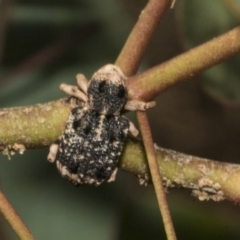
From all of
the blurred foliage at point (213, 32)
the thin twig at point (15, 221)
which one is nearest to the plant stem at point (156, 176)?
the thin twig at point (15, 221)

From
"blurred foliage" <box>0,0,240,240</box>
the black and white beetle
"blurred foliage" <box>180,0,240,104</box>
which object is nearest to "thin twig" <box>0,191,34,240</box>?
the black and white beetle

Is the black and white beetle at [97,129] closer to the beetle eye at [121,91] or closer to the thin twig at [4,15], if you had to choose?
the beetle eye at [121,91]

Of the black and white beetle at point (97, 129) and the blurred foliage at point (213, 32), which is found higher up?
the blurred foliage at point (213, 32)

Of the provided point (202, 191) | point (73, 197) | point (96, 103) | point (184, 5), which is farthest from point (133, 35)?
point (73, 197)

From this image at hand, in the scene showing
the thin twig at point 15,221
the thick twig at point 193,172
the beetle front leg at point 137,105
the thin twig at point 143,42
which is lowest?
the thin twig at point 15,221

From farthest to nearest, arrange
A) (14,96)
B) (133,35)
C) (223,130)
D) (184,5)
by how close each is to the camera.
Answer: (223,130)
(14,96)
(184,5)
(133,35)

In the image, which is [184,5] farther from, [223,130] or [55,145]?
[223,130]

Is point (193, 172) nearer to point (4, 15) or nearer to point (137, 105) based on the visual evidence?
point (137, 105)
